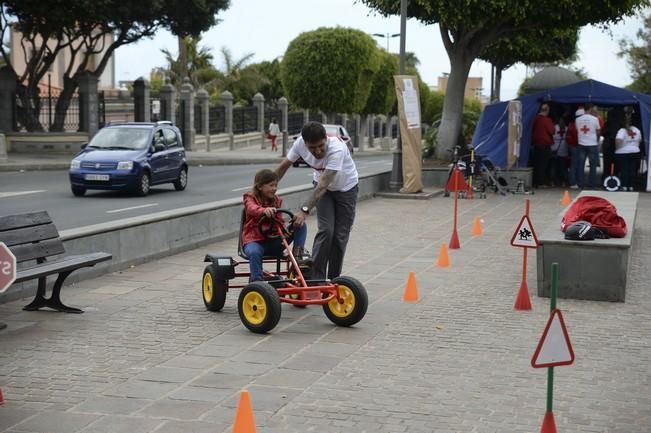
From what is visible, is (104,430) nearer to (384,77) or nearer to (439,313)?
(439,313)

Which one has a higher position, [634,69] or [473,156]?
[634,69]

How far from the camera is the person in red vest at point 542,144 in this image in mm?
25562

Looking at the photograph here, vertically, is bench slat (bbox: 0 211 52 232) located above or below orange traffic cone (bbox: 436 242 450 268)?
Result: above

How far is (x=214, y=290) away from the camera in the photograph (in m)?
9.55

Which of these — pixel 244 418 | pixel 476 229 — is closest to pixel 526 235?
pixel 244 418

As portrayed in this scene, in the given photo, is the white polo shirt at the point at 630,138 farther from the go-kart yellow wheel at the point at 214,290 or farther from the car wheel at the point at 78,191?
the go-kart yellow wheel at the point at 214,290

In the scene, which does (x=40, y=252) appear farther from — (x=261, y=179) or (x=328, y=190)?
(x=328, y=190)

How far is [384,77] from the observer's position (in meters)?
64.1

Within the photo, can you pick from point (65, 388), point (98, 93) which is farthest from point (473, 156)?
point (98, 93)

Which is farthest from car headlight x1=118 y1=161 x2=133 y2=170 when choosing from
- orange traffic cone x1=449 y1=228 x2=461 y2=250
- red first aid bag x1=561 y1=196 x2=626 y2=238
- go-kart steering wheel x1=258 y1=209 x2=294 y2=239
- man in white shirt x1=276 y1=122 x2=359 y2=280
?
go-kart steering wheel x1=258 y1=209 x2=294 y2=239

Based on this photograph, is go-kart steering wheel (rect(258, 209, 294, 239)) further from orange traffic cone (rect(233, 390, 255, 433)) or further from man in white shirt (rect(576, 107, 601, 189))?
man in white shirt (rect(576, 107, 601, 189))

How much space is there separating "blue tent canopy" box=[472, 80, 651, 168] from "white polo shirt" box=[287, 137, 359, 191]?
16.9 meters

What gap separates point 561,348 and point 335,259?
4651mm

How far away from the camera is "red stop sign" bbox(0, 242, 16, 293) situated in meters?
6.51
